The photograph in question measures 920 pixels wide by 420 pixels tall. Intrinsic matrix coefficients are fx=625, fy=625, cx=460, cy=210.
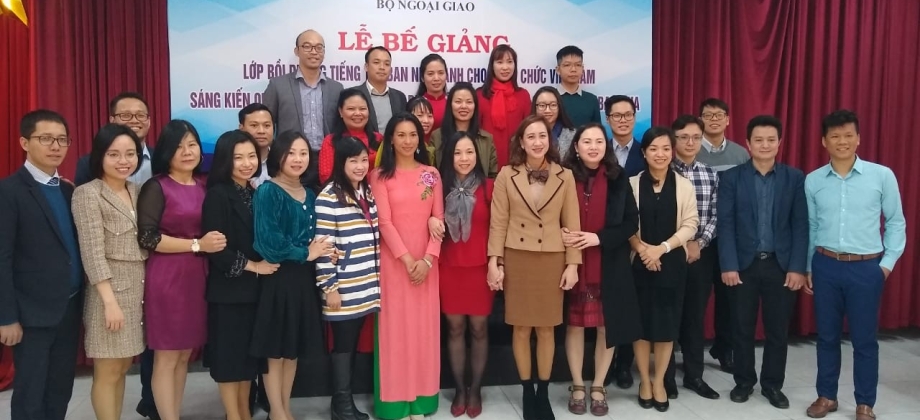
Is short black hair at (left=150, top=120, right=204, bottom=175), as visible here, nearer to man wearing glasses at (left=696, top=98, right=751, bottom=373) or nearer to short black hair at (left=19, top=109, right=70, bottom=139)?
short black hair at (left=19, top=109, right=70, bottom=139)

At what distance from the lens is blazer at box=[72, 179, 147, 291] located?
244 cm

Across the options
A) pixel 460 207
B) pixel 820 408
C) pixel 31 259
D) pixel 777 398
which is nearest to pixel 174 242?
pixel 31 259

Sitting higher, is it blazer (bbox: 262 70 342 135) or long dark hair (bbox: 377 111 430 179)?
blazer (bbox: 262 70 342 135)

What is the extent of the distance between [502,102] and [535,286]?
4.01 ft

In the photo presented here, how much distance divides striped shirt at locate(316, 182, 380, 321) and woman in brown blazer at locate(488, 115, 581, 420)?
1.95ft

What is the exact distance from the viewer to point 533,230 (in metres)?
2.95

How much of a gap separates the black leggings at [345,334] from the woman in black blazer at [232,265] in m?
0.39

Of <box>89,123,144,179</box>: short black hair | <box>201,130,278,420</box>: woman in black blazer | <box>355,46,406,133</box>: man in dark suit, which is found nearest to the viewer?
<box>89,123,144,179</box>: short black hair

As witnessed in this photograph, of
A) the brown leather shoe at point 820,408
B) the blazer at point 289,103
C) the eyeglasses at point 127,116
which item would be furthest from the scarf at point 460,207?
the brown leather shoe at point 820,408

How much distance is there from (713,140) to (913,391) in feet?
6.05

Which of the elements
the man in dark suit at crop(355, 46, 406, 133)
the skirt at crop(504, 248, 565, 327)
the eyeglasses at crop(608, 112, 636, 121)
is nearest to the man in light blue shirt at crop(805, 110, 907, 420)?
the eyeglasses at crop(608, 112, 636, 121)

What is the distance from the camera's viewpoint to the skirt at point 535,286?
117 inches

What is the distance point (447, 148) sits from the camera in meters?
3.04

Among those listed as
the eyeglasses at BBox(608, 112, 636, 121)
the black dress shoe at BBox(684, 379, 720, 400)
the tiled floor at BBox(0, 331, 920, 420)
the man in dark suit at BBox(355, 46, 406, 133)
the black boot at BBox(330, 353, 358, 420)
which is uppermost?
the man in dark suit at BBox(355, 46, 406, 133)
